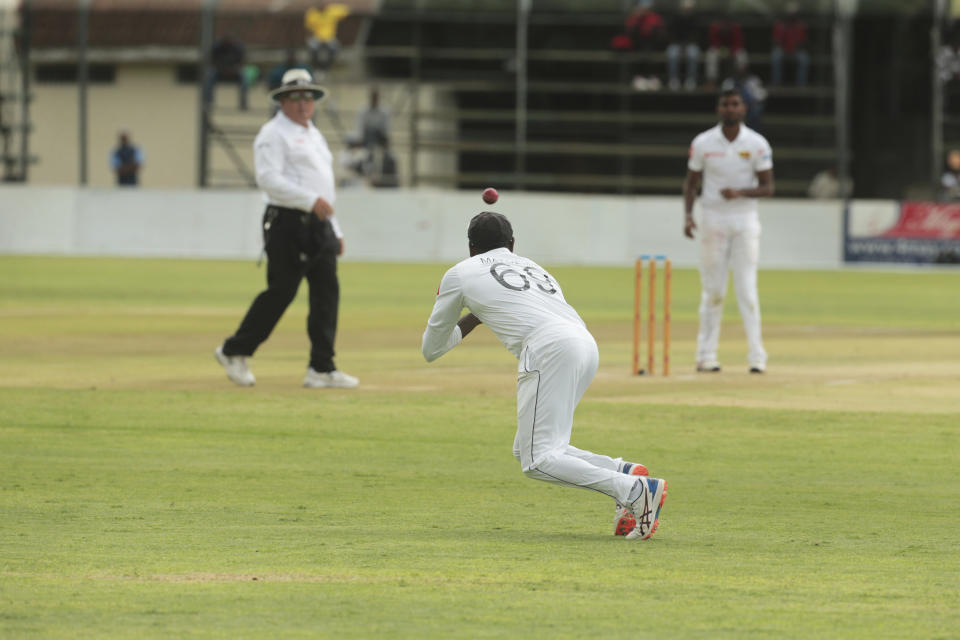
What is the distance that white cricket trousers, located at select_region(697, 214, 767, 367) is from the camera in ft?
47.4

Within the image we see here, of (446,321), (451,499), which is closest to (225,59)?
(451,499)

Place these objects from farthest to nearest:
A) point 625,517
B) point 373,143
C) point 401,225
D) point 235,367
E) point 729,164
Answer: point 373,143, point 401,225, point 729,164, point 235,367, point 625,517

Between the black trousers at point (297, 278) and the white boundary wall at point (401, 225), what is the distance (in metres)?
20.5

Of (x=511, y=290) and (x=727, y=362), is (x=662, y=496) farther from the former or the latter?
(x=727, y=362)

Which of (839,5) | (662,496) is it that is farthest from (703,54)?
(662,496)

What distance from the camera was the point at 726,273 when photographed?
14.7 meters

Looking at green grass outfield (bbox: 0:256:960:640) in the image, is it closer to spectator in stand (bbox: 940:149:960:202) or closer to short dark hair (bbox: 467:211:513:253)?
short dark hair (bbox: 467:211:513:253)

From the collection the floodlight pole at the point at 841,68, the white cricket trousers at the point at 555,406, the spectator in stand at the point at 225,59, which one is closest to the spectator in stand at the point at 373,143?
the spectator in stand at the point at 225,59

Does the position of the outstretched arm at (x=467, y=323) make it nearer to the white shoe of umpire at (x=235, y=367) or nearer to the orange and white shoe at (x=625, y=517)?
the orange and white shoe at (x=625, y=517)

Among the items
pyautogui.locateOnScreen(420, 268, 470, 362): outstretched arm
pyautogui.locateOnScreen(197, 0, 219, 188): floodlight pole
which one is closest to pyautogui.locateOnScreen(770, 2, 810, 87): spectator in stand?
pyautogui.locateOnScreen(197, 0, 219, 188): floodlight pole

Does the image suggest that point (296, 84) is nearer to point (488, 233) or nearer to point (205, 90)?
point (488, 233)

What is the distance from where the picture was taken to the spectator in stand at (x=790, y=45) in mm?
38469

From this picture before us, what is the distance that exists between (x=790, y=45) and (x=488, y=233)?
32.1 meters

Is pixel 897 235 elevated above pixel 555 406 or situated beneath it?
elevated above
